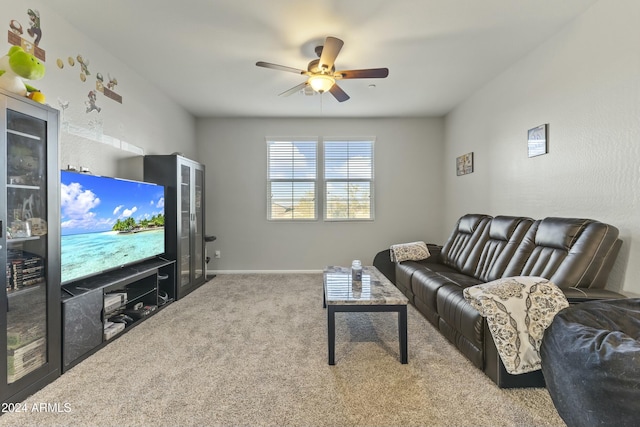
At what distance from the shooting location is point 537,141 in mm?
2752

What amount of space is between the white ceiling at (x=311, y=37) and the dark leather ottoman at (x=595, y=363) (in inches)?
84.3

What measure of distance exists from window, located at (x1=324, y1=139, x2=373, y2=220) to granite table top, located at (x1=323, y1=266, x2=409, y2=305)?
2057 millimetres

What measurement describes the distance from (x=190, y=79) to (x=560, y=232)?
389cm

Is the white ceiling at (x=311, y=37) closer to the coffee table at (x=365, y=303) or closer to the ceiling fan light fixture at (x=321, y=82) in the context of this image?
the ceiling fan light fixture at (x=321, y=82)

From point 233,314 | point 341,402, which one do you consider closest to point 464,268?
point 341,402

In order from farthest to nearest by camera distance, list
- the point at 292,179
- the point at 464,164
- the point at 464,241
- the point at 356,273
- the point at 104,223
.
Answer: the point at 292,179
the point at 464,164
the point at 464,241
the point at 356,273
the point at 104,223

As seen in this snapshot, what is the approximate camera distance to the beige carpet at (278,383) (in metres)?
1.51

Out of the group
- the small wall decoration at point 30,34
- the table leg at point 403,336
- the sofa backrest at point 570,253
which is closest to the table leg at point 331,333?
the table leg at point 403,336

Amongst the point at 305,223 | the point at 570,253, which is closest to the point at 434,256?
the point at 570,253

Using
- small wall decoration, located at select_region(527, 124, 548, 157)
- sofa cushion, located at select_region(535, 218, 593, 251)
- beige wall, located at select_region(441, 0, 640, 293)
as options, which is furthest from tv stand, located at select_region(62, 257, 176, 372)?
small wall decoration, located at select_region(527, 124, 548, 157)

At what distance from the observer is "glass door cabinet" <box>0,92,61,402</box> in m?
1.59

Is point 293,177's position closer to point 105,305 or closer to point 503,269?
point 105,305

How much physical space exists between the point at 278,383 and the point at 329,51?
2.42m

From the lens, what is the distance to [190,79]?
3.41 m
